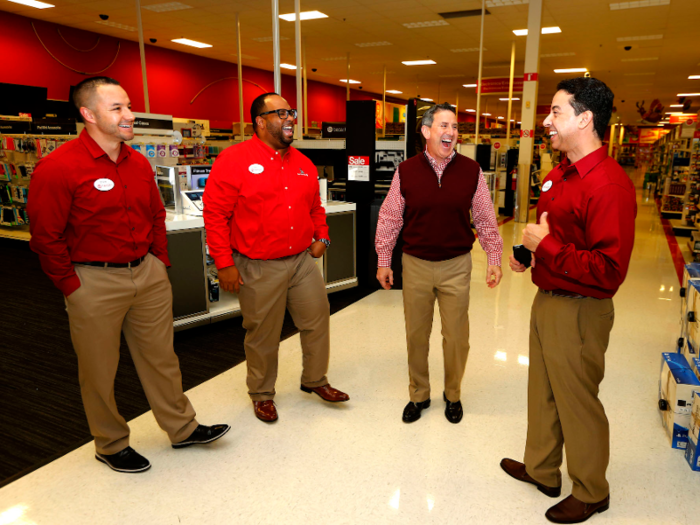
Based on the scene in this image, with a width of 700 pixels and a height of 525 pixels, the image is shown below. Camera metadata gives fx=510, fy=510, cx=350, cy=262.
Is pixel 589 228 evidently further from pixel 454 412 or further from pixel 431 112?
pixel 454 412

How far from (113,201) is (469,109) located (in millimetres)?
28283

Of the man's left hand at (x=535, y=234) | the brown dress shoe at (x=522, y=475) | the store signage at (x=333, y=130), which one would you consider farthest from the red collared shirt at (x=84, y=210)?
the store signage at (x=333, y=130)

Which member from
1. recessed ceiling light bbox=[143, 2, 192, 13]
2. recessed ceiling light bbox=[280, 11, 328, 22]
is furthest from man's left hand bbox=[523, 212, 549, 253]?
recessed ceiling light bbox=[143, 2, 192, 13]

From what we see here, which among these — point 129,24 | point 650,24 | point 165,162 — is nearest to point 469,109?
point 650,24

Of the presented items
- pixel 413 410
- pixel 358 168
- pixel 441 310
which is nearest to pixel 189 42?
pixel 358 168

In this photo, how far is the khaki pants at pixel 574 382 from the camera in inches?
68.7

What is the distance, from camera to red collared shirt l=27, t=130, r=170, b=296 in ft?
6.19

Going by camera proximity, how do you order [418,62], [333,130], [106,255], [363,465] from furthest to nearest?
[418,62], [333,130], [363,465], [106,255]

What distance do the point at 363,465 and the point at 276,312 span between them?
2.77 ft

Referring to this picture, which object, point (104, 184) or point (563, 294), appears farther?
point (104, 184)

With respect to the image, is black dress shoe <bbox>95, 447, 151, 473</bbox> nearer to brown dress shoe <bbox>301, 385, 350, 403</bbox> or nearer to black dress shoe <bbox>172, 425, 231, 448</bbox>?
black dress shoe <bbox>172, 425, 231, 448</bbox>

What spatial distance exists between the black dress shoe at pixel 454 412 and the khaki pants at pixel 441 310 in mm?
28

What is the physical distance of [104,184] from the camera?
1.98m

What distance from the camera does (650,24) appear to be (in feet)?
33.3
